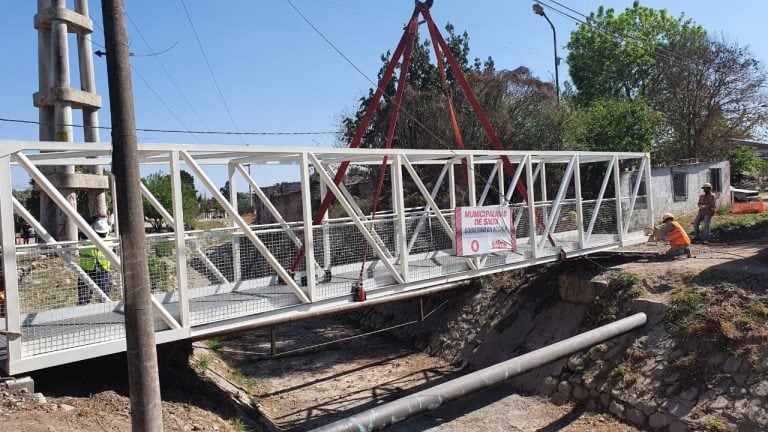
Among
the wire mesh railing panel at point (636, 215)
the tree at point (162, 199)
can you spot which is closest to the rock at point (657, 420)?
the wire mesh railing panel at point (636, 215)

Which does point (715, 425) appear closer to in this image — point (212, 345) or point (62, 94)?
point (212, 345)

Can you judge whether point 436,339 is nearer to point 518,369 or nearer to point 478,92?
point 518,369

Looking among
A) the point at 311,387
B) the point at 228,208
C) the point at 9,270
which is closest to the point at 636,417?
the point at 311,387

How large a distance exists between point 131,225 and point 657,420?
27.5ft

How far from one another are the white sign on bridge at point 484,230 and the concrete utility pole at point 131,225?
6614 mm

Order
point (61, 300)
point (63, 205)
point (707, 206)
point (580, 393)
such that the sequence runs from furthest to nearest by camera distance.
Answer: point (707, 206)
point (580, 393)
point (61, 300)
point (63, 205)

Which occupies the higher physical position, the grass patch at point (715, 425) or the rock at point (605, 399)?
the grass patch at point (715, 425)

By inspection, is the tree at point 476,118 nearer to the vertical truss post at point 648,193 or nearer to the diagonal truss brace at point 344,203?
the vertical truss post at point 648,193

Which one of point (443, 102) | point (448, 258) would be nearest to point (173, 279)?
point (448, 258)

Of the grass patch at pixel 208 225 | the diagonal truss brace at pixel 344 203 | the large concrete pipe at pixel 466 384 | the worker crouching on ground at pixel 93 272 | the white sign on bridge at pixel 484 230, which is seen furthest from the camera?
the grass patch at pixel 208 225

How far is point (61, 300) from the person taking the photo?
6.90 meters

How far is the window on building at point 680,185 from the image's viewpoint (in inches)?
808

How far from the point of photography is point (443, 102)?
2381 centimetres

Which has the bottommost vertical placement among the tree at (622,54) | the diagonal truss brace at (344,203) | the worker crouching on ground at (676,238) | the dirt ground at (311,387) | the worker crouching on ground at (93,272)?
the dirt ground at (311,387)
